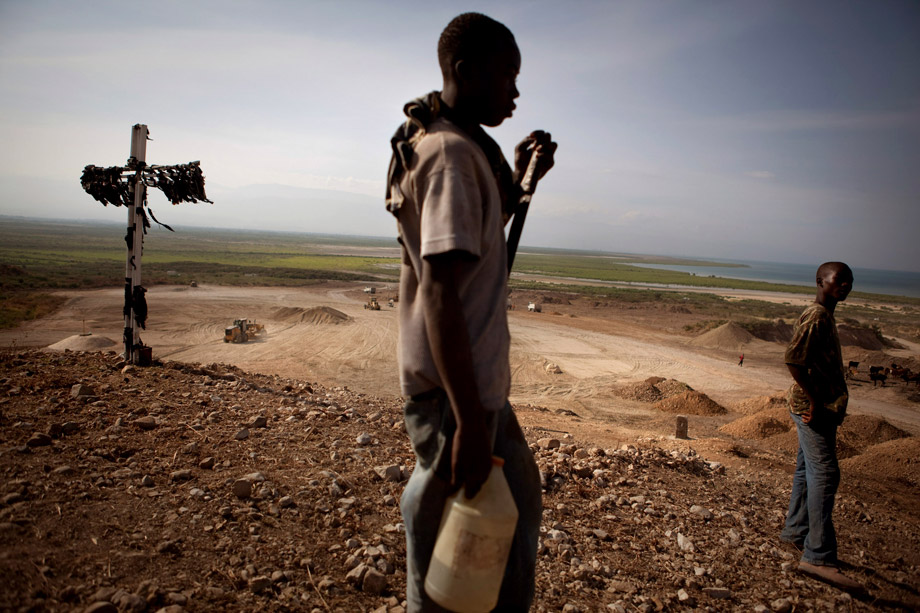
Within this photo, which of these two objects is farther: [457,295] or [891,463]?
[891,463]

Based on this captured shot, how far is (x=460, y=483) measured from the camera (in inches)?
51.8

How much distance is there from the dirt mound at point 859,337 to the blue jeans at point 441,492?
28927 mm

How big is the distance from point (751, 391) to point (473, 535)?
1621 cm

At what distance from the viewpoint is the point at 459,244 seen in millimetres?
1224

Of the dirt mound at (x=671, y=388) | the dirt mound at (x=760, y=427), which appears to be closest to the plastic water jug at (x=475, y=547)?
the dirt mound at (x=760, y=427)

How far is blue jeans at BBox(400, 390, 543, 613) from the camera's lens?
4.60 ft

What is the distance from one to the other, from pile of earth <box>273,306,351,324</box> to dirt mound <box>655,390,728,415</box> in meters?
15.2

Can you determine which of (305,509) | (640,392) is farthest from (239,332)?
(305,509)

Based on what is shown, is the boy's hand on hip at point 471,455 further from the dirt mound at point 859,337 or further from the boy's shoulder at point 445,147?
the dirt mound at point 859,337

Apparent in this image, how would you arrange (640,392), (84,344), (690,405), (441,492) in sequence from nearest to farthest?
(441,492)
(690,405)
(84,344)
(640,392)

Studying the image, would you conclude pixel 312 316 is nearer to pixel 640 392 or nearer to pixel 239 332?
pixel 239 332

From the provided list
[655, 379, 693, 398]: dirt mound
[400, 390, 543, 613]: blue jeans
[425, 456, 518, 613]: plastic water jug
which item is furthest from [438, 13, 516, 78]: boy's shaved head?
[655, 379, 693, 398]: dirt mound

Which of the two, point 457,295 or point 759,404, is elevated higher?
point 457,295

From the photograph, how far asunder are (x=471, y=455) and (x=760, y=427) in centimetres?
1041
